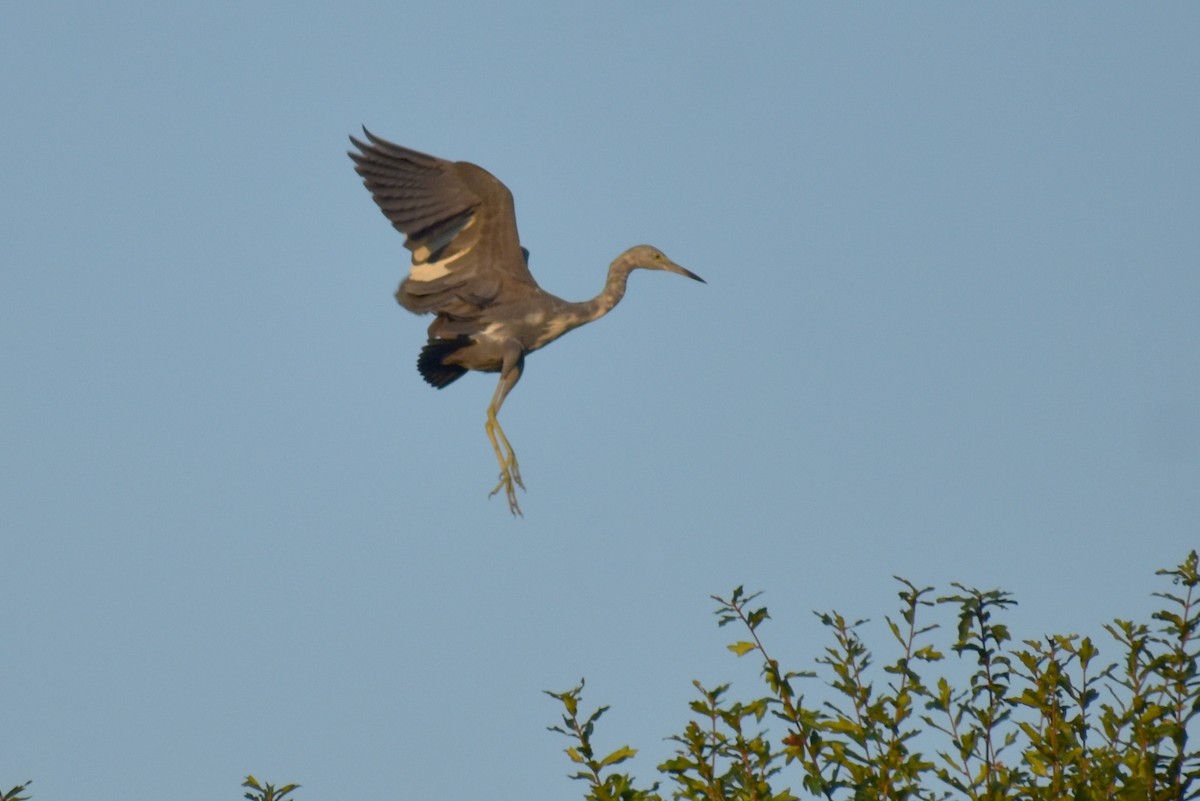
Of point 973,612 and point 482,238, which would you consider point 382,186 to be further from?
point 973,612

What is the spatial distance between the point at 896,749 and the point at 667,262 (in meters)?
8.00

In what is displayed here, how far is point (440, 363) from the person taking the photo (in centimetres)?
1278

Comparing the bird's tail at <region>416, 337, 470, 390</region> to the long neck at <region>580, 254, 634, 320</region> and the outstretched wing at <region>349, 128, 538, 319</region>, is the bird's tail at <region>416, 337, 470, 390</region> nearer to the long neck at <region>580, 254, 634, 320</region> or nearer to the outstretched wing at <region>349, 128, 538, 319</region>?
the outstretched wing at <region>349, 128, 538, 319</region>

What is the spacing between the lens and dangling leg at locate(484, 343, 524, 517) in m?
12.1

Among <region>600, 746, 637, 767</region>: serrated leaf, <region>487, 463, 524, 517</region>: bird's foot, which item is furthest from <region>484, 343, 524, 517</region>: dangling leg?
<region>600, 746, 637, 767</region>: serrated leaf

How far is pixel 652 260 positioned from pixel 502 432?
230 cm

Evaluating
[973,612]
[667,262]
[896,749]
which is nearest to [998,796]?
[896,749]

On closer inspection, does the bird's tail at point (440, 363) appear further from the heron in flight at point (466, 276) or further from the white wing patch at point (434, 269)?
the white wing patch at point (434, 269)

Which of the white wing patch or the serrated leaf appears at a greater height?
the white wing patch

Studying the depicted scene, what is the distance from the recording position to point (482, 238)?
40.8 ft

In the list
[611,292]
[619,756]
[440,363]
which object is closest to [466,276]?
[440,363]

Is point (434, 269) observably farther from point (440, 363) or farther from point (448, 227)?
point (440, 363)

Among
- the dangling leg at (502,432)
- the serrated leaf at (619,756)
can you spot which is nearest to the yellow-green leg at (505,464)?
the dangling leg at (502,432)

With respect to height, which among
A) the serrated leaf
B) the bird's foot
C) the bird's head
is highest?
the bird's head
